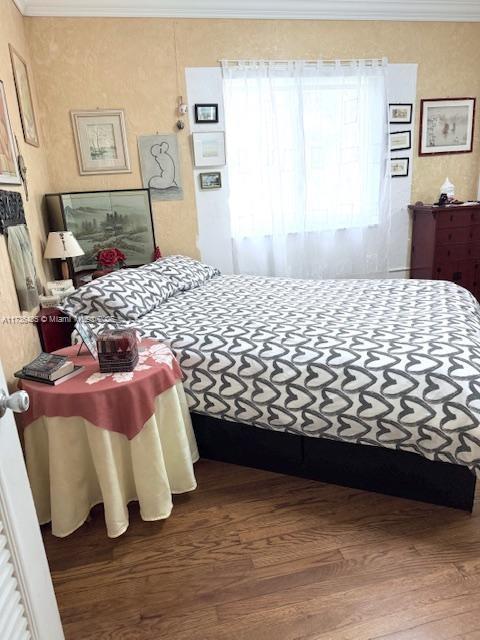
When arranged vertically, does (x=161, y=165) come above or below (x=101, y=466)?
above

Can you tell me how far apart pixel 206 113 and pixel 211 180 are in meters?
0.52

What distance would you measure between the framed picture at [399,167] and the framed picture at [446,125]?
7.5 inches

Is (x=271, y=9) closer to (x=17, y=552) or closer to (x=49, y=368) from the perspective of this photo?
(x=49, y=368)

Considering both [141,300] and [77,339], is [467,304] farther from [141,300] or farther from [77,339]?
[77,339]

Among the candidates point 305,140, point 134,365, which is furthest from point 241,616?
point 305,140

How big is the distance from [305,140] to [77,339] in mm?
2599

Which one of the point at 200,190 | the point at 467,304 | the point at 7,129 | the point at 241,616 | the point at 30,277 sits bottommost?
the point at 241,616

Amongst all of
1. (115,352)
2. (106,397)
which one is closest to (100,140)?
(115,352)

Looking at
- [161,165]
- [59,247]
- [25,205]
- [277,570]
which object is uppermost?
[161,165]

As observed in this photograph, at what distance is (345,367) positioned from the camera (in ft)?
5.77

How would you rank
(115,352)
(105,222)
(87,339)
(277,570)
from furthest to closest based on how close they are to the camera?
(105,222)
(87,339)
(115,352)
(277,570)

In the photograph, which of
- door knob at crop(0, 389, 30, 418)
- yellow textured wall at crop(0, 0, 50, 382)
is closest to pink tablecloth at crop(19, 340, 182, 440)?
yellow textured wall at crop(0, 0, 50, 382)

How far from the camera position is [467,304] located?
2.39 meters

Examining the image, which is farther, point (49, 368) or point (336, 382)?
point (336, 382)
